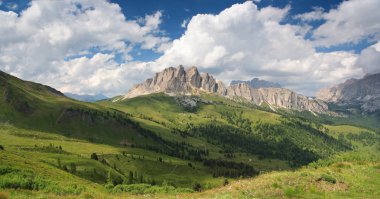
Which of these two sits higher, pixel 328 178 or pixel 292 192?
pixel 328 178

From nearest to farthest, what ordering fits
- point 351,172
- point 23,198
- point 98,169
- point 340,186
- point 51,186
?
point 23,198 → point 51,186 → point 340,186 → point 351,172 → point 98,169

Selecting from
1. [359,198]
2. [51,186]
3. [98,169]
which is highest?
[359,198]

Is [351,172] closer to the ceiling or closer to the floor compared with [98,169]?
closer to the ceiling

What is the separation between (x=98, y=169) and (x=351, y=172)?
157 meters

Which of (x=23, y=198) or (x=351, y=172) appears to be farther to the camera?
(x=351, y=172)

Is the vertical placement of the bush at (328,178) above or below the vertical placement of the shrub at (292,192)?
above

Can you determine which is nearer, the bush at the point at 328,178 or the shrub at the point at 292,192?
the shrub at the point at 292,192

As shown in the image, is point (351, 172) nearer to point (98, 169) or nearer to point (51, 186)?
point (51, 186)

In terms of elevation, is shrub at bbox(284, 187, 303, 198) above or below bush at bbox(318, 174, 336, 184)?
below

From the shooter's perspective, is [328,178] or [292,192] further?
[328,178]

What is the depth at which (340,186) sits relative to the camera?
3441cm

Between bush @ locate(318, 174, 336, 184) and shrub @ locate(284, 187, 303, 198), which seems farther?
bush @ locate(318, 174, 336, 184)

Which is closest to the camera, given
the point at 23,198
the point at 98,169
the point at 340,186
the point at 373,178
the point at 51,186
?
the point at 23,198

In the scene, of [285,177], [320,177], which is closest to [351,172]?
[320,177]
